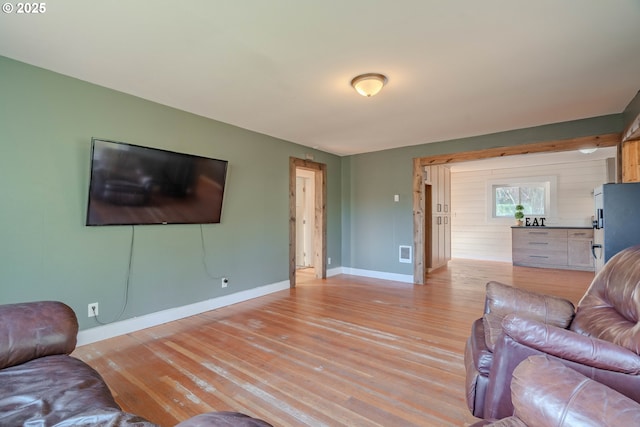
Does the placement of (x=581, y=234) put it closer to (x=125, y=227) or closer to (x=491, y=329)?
(x=491, y=329)

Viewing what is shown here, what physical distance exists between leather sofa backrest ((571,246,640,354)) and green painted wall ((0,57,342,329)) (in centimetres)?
352

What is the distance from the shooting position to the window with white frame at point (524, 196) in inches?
277

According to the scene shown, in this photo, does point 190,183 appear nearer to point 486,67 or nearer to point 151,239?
point 151,239

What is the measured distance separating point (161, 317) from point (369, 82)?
3.23 meters

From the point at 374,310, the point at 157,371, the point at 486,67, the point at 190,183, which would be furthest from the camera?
the point at 374,310

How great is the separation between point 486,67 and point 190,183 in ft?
10.3

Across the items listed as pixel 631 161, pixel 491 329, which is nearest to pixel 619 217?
pixel 631 161

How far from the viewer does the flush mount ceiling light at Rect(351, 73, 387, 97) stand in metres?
2.55

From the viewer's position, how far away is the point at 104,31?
1.97m

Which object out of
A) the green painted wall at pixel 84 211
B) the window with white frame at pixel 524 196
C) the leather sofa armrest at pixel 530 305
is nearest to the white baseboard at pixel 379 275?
the green painted wall at pixel 84 211

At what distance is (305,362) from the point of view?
7.76 feet

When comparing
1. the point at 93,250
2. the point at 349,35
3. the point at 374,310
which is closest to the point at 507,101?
the point at 349,35

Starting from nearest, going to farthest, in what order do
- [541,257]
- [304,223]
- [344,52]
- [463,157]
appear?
[344,52]
[463,157]
[541,257]
[304,223]

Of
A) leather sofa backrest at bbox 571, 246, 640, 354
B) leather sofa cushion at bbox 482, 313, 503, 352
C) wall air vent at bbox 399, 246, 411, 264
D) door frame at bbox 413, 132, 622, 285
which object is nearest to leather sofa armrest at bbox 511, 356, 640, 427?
leather sofa backrest at bbox 571, 246, 640, 354
